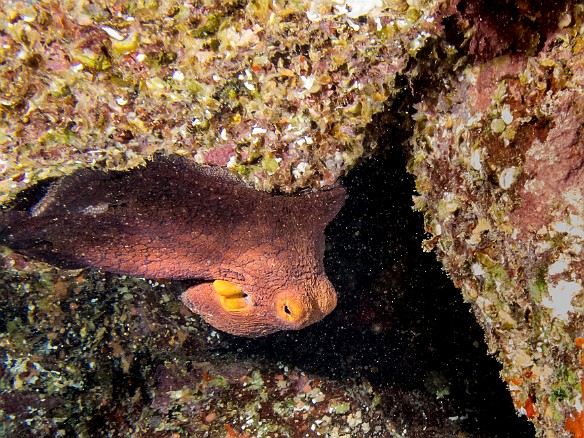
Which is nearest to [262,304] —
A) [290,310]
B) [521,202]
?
[290,310]

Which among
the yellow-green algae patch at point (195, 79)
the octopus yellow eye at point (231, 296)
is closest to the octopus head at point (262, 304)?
the octopus yellow eye at point (231, 296)

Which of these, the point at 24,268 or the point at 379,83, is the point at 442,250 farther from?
the point at 24,268

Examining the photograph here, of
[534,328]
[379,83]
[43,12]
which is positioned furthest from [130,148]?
[534,328]

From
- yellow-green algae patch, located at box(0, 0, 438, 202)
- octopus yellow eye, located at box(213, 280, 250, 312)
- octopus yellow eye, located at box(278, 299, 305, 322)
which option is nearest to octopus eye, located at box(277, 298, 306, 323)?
octopus yellow eye, located at box(278, 299, 305, 322)

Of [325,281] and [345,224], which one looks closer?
[325,281]

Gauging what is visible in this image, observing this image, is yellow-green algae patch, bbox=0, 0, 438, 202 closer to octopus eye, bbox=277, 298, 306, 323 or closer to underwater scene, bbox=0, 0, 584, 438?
underwater scene, bbox=0, 0, 584, 438
